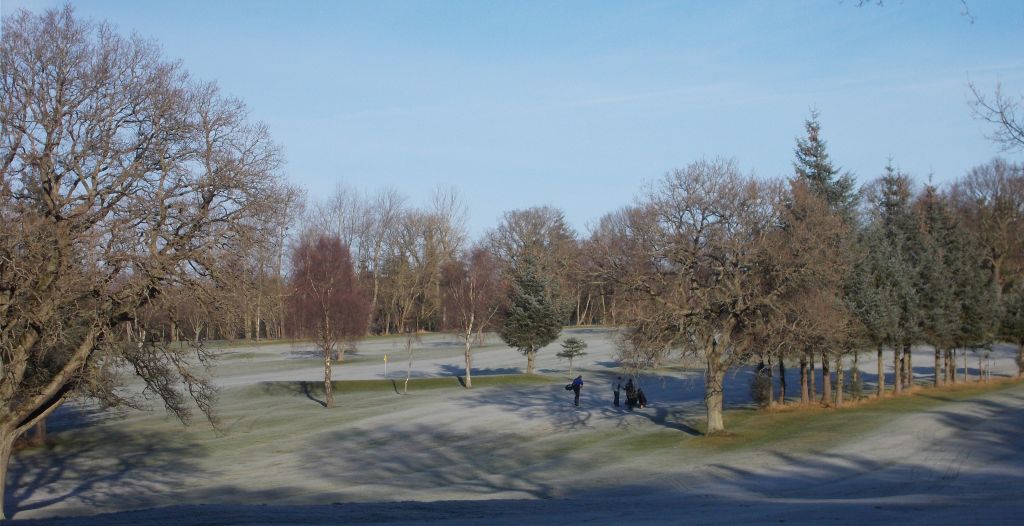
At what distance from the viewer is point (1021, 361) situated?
52.3m

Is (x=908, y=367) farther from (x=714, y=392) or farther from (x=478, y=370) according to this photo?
(x=478, y=370)

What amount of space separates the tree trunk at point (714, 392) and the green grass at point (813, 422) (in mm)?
468

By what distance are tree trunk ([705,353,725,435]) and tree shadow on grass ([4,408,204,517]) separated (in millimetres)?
18683

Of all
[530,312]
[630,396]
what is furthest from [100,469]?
[530,312]

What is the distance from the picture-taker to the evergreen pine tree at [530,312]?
59.1 metres

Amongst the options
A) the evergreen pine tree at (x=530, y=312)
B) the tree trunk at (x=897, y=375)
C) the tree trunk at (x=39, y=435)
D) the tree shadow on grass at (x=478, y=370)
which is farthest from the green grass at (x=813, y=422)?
the tree shadow on grass at (x=478, y=370)

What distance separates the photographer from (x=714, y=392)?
1249 inches

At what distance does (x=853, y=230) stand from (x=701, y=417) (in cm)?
1145

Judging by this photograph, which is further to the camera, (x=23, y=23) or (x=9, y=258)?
(x=23, y=23)

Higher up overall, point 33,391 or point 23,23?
point 23,23

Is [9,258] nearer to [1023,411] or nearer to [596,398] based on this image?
[596,398]

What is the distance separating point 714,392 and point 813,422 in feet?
17.5

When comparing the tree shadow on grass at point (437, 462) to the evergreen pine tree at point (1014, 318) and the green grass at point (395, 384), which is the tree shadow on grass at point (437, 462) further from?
the evergreen pine tree at point (1014, 318)

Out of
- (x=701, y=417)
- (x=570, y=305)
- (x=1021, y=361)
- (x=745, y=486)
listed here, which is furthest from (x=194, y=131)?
(x=1021, y=361)
